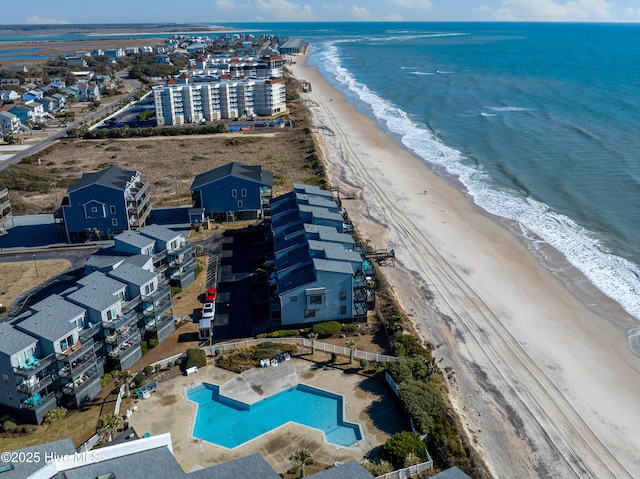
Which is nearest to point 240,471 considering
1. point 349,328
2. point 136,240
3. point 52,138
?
point 349,328

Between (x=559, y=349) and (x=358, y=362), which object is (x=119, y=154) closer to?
(x=358, y=362)

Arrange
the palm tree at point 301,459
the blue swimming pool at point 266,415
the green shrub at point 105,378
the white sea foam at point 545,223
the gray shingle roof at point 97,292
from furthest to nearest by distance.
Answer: the white sea foam at point 545,223
the gray shingle roof at point 97,292
the green shrub at point 105,378
the blue swimming pool at point 266,415
the palm tree at point 301,459

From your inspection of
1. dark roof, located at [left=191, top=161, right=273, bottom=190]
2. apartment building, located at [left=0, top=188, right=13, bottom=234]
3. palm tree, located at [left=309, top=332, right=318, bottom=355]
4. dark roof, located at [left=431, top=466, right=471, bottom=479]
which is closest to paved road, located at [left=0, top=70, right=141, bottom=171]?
apartment building, located at [left=0, top=188, right=13, bottom=234]

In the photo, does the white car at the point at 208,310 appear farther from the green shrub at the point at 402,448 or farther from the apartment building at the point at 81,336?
the green shrub at the point at 402,448

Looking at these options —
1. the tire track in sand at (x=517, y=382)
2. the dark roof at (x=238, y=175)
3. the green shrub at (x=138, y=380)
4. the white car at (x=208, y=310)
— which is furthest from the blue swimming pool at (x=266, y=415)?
the dark roof at (x=238, y=175)

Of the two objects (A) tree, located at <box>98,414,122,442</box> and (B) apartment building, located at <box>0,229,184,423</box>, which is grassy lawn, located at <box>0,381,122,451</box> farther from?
(A) tree, located at <box>98,414,122,442</box>

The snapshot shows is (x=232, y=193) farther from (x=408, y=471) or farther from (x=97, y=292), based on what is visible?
(x=408, y=471)
